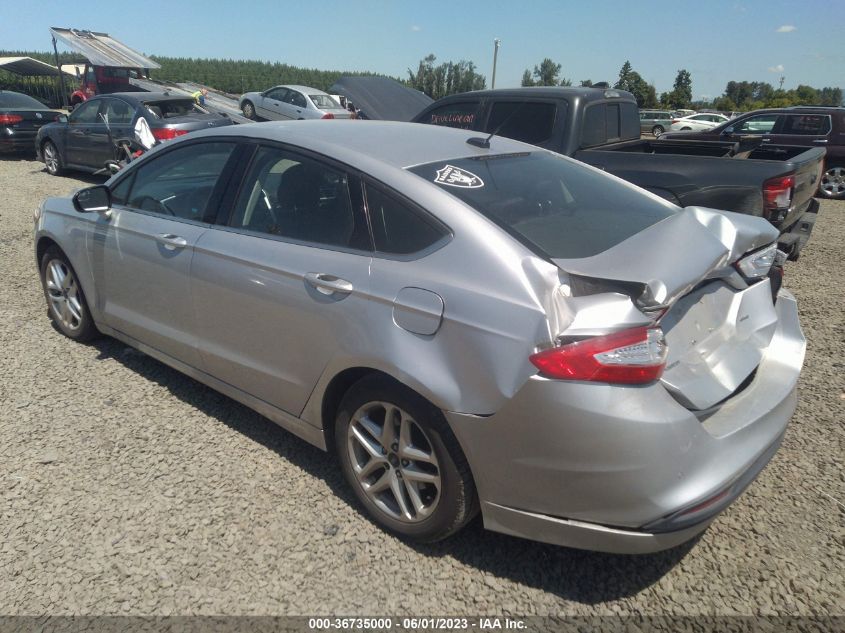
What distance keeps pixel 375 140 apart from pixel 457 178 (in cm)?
56

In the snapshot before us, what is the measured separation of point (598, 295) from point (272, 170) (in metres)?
1.80

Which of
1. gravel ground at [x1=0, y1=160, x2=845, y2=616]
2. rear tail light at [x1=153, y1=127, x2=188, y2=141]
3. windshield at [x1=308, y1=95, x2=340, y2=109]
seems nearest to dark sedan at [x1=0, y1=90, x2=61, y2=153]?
rear tail light at [x1=153, y1=127, x2=188, y2=141]

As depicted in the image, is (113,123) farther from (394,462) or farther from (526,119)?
(394,462)

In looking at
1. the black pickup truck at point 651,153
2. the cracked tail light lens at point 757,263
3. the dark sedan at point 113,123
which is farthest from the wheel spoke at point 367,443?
the dark sedan at point 113,123

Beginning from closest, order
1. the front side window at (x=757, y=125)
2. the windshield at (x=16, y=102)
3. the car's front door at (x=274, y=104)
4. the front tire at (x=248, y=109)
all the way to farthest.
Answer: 1. the front side window at (x=757, y=125)
2. the windshield at (x=16, y=102)
3. the car's front door at (x=274, y=104)
4. the front tire at (x=248, y=109)

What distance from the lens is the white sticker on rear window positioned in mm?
2662

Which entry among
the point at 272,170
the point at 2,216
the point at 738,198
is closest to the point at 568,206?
the point at 272,170

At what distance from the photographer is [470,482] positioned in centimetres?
238

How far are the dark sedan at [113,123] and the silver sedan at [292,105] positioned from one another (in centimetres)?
797

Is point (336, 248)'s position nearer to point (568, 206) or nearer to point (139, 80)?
point (568, 206)

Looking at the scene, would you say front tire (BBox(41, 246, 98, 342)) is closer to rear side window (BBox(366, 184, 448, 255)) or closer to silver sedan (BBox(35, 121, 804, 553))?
silver sedan (BBox(35, 121, 804, 553))

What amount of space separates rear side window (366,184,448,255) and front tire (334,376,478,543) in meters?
0.52

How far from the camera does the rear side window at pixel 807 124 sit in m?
12.1

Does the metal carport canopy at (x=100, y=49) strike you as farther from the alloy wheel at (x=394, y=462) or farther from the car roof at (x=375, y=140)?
the alloy wheel at (x=394, y=462)
